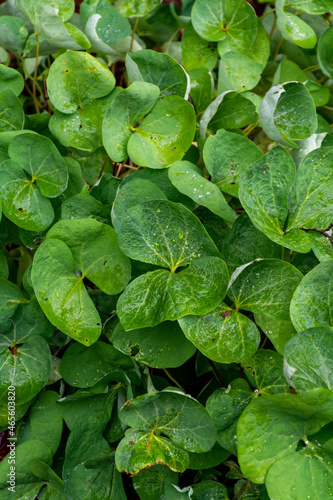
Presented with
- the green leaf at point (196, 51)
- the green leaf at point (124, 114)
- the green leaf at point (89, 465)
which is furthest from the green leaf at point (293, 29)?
the green leaf at point (89, 465)

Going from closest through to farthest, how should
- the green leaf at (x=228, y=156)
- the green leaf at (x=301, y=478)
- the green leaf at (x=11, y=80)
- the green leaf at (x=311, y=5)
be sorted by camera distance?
the green leaf at (x=301, y=478) → the green leaf at (x=228, y=156) → the green leaf at (x=11, y=80) → the green leaf at (x=311, y=5)

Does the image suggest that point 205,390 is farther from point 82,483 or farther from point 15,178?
point 15,178

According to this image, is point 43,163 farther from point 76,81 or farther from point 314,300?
point 314,300

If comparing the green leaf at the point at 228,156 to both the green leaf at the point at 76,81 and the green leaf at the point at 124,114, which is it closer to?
the green leaf at the point at 124,114

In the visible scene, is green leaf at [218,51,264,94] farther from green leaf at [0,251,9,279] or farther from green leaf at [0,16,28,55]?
green leaf at [0,251,9,279]

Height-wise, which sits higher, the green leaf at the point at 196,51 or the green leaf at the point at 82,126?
the green leaf at the point at 196,51

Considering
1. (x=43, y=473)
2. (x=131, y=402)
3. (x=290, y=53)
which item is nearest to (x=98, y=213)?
(x=131, y=402)

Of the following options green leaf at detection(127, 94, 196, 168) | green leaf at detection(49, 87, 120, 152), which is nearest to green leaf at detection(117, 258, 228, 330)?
green leaf at detection(127, 94, 196, 168)
